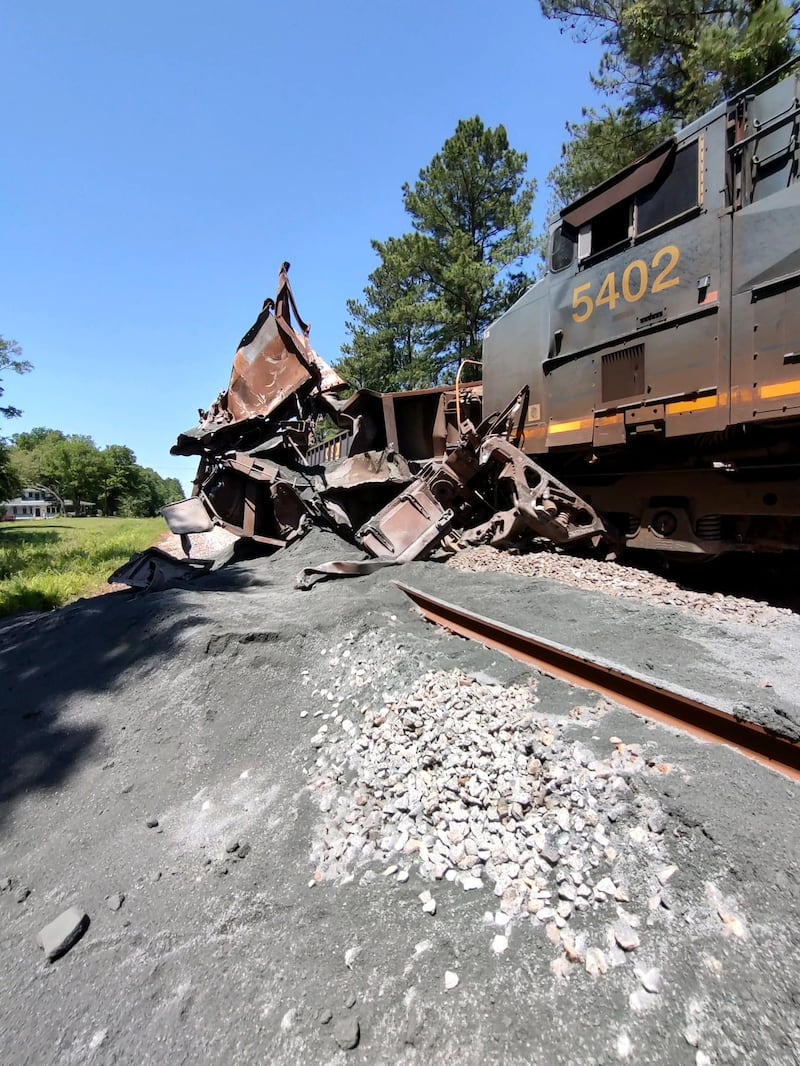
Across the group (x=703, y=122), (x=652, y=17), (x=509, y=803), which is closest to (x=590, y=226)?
(x=703, y=122)

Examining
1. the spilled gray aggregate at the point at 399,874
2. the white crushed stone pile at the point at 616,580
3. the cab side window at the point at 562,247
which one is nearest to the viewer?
the spilled gray aggregate at the point at 399,874

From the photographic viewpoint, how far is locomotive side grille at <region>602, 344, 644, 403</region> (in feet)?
16.8

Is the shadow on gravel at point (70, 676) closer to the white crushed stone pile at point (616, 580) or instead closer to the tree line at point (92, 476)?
the white crushed stone pile at point (616, 580)

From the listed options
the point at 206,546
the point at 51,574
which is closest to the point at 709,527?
the point at 51,574

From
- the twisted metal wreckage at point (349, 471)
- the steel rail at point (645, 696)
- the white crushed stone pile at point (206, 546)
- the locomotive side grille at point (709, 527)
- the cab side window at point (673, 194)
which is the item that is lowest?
the white crushed stone pile at point (206, 546)

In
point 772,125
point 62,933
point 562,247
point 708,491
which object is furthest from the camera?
point 562,247

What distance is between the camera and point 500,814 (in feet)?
6.56

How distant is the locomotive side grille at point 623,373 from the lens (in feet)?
16.8

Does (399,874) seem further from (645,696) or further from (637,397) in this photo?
(637,397)

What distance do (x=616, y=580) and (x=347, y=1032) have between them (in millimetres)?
4492

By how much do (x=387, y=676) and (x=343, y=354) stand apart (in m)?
30.3

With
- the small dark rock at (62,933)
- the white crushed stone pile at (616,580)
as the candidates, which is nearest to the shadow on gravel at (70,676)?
the small dark rock at (62,933)

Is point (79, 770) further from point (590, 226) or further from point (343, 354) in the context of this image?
point (343, 354)

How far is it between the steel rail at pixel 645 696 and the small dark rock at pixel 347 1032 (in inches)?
63.1
